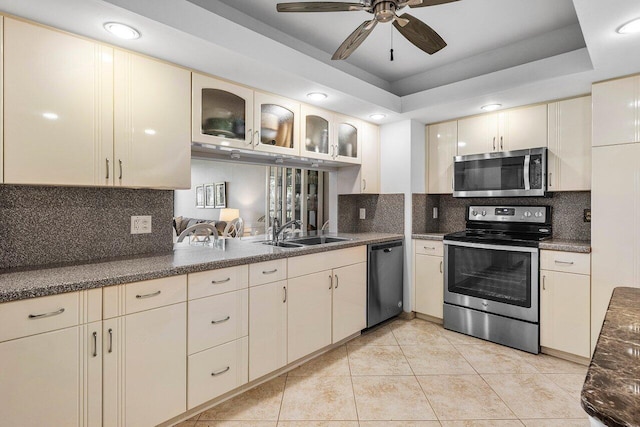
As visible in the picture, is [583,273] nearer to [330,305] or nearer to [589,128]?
[589,128]

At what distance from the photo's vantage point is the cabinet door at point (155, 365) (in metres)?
1.61

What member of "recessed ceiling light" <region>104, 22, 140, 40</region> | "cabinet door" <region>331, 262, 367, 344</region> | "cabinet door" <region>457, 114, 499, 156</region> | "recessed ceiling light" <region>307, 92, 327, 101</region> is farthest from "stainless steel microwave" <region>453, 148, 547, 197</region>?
"recessed ceiling light" <region>104, 22, 140, 40</region>

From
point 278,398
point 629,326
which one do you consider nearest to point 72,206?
point 278,398

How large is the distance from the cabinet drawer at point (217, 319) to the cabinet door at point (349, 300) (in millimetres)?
911

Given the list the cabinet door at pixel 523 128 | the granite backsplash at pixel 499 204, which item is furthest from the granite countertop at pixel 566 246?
the cabinet door at pixel 523 128

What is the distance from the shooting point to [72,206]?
1.92 m

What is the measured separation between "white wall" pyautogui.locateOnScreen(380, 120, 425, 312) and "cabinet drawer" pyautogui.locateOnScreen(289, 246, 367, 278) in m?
0.75

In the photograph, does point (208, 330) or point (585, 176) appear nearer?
point (208, 330)

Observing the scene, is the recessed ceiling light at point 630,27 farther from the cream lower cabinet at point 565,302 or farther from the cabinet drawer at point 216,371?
the cabinet drawer at point 216,371

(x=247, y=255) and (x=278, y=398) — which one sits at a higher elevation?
(x=247, y=255)

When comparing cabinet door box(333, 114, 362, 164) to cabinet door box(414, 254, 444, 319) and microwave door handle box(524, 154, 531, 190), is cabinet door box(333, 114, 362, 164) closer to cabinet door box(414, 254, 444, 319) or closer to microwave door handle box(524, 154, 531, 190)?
cabinet door box(414, 254, 444, 319)

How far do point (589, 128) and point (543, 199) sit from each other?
0.72 m

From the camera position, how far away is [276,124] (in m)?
2.62

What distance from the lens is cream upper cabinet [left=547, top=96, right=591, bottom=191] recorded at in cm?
265
